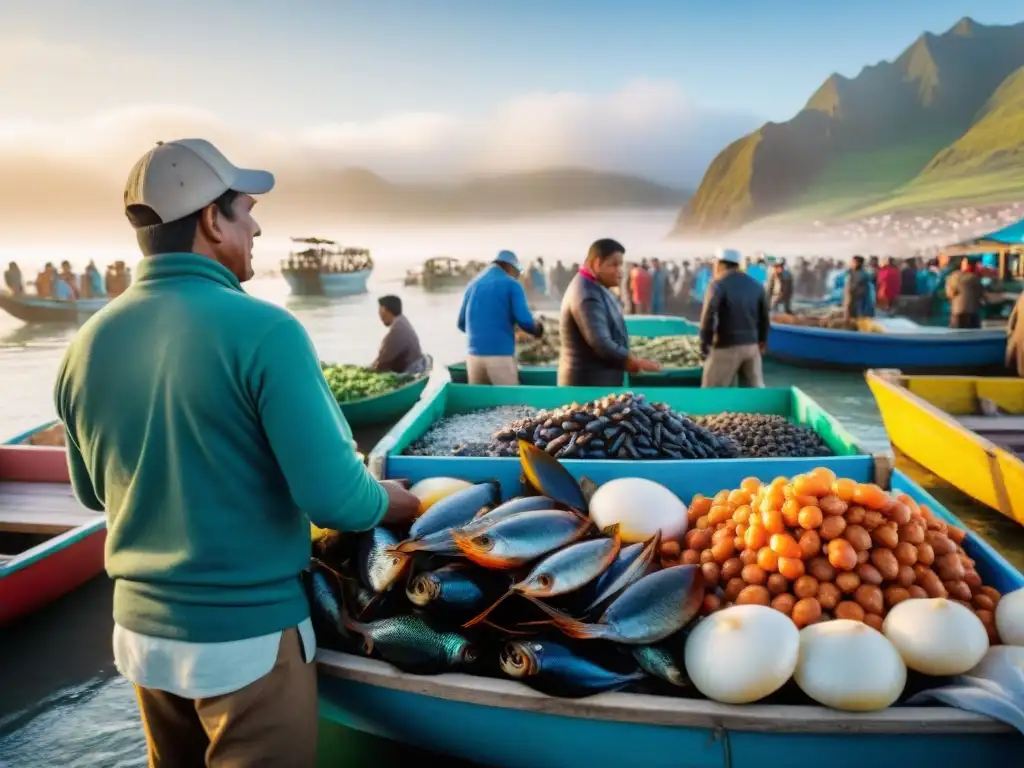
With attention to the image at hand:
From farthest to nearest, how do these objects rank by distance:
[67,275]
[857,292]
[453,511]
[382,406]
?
[67,275] → [857,292] → [382,406] → [453,511]

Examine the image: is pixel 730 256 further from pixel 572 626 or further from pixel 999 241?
pixel 999 241

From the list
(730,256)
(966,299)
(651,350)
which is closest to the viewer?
(730,256)

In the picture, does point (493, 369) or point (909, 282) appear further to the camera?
point (909, 282)

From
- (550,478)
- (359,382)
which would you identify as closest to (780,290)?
(359,382)

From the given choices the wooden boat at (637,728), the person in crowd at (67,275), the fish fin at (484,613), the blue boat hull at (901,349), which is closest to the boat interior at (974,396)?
the blue boat hull at (901,349)

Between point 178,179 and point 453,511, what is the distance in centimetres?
130

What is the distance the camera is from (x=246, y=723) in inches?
59.7

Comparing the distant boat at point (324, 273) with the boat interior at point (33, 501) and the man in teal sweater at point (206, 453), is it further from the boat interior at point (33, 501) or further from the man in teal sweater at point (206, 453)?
the man in teal sweater at point (206, 453)

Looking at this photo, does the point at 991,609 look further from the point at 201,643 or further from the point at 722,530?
the point at 201,643

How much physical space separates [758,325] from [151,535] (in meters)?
5.49

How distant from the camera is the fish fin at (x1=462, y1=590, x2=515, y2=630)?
188 centimetres

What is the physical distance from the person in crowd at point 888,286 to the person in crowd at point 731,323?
12.6 metres

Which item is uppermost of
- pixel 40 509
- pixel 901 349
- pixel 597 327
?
pixel 597 327

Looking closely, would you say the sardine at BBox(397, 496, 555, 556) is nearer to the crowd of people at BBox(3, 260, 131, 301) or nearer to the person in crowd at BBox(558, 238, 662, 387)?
the person in crowd at BBox(558, 238, 662, 387)
